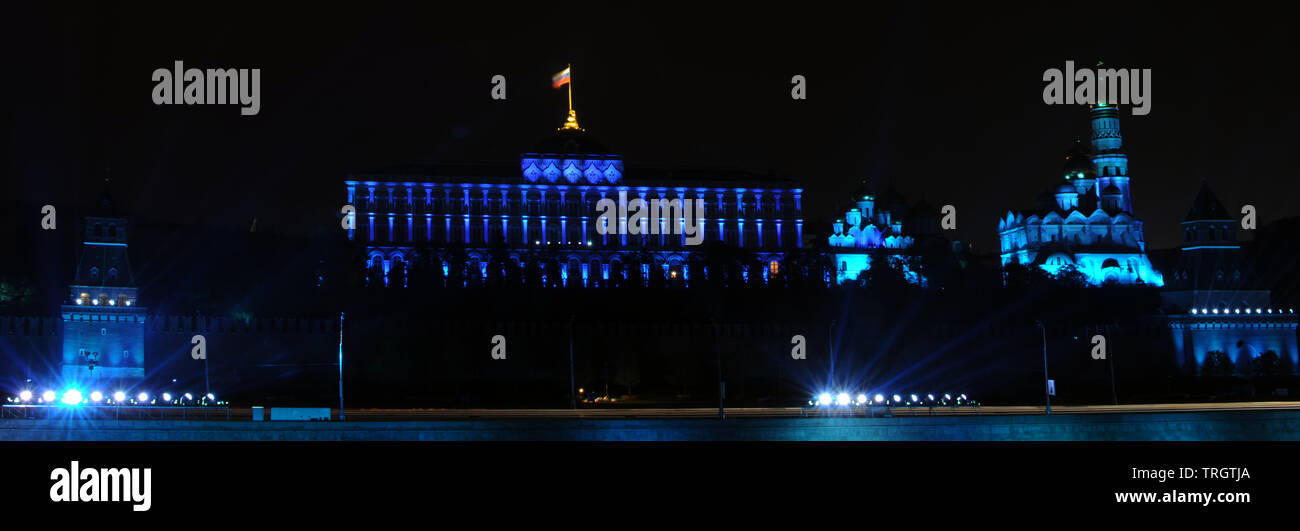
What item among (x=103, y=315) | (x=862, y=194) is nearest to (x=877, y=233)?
(x=862, y=194)

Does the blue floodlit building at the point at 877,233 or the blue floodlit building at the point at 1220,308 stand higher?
the blue floodlit building at the point at 877,233

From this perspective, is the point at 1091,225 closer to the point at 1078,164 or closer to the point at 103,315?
the point at 1078,164

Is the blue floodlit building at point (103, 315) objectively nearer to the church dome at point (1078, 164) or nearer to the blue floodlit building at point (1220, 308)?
the blue floodlit building at point (1220, 308)

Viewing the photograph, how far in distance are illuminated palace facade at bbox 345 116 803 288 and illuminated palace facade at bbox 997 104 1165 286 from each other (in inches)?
883

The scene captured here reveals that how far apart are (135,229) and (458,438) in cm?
11108

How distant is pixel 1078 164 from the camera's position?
160750mm

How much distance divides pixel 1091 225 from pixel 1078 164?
1048 cm

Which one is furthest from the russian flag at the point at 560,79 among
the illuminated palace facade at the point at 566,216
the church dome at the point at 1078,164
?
the church dome at the point at 1078,164

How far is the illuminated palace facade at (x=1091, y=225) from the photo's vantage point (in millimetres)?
149750

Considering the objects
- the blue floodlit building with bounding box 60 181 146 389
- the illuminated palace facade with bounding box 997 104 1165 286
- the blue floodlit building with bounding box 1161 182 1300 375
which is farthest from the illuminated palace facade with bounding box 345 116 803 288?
the blue floodlit building with bounding box 60 181 146 389

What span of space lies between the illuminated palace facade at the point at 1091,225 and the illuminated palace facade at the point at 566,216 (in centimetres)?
2242

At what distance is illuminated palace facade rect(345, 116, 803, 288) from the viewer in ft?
488

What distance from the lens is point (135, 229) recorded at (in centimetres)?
16150
